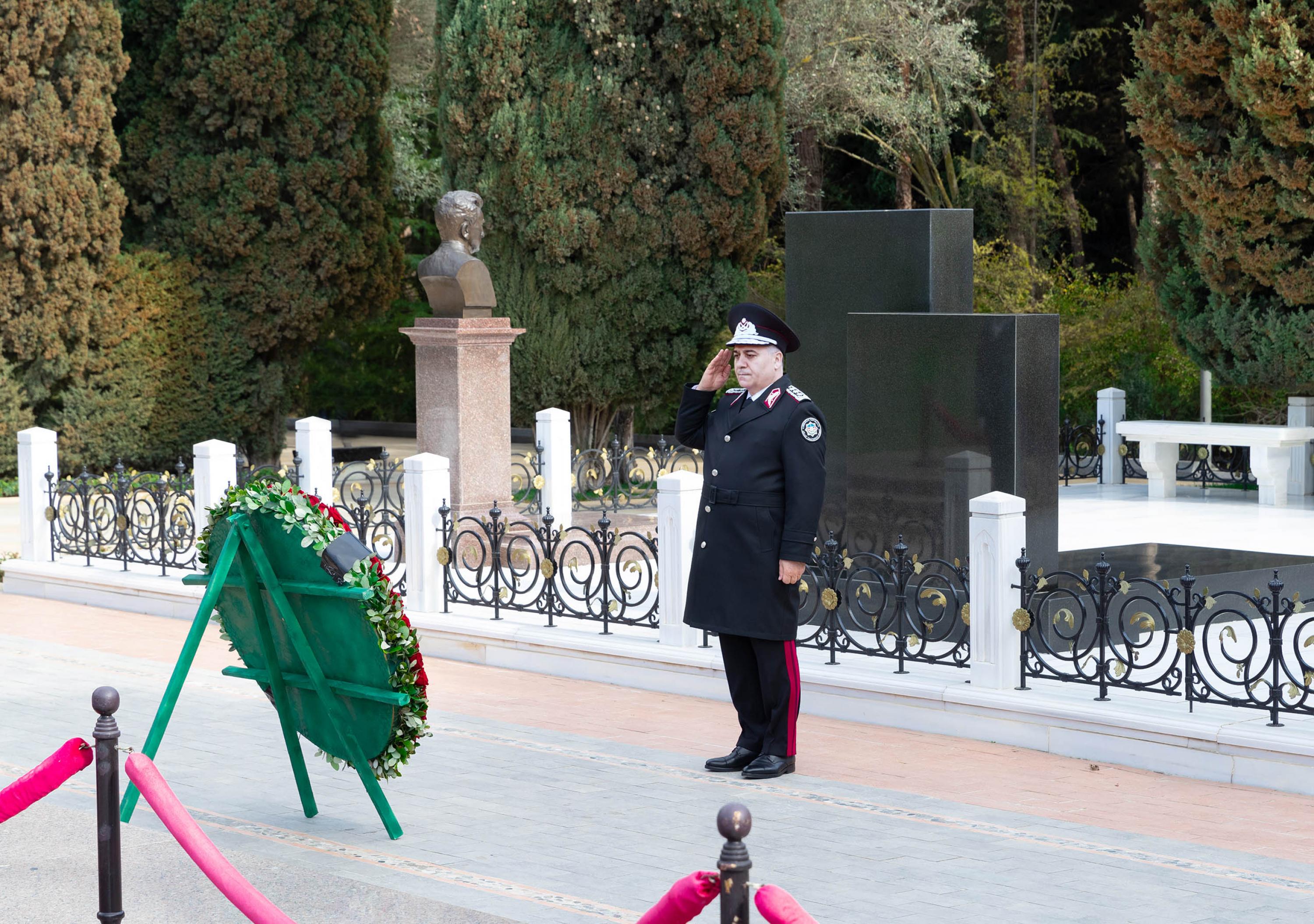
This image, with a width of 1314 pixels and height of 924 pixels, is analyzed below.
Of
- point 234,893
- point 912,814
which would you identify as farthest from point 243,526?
point 912,814

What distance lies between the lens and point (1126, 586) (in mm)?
7645

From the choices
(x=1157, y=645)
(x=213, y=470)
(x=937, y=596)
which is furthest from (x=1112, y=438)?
(x=213, y=470)

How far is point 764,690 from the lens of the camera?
6828 mm

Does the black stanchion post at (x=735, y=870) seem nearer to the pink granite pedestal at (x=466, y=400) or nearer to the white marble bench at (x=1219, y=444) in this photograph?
the pink granite pedestal at (x=466, y=400)

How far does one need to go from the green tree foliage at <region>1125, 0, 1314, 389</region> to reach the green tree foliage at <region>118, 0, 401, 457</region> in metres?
9.17

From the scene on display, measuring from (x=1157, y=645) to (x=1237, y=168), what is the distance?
7.53 meters

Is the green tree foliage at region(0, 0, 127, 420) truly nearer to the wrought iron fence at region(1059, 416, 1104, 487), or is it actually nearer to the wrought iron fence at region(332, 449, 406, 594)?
the wrought iron fence at region(332, 449, 406, 594)

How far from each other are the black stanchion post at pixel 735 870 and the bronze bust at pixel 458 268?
9.07 metres

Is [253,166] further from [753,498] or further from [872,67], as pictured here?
[753,498]

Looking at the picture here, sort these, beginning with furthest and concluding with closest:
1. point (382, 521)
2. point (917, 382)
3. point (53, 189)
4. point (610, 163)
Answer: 1. point (53, 189)
2. point (610, 163)
3. point (382, 521)
4. point (917, 382)

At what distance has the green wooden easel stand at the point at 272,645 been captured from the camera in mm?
5879

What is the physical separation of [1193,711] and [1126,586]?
696 millimetres

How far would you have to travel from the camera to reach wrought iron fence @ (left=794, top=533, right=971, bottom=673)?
8.13 metres

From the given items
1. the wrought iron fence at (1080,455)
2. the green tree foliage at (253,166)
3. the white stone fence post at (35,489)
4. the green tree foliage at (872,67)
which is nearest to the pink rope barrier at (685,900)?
the white stone fence post at (35,489)
